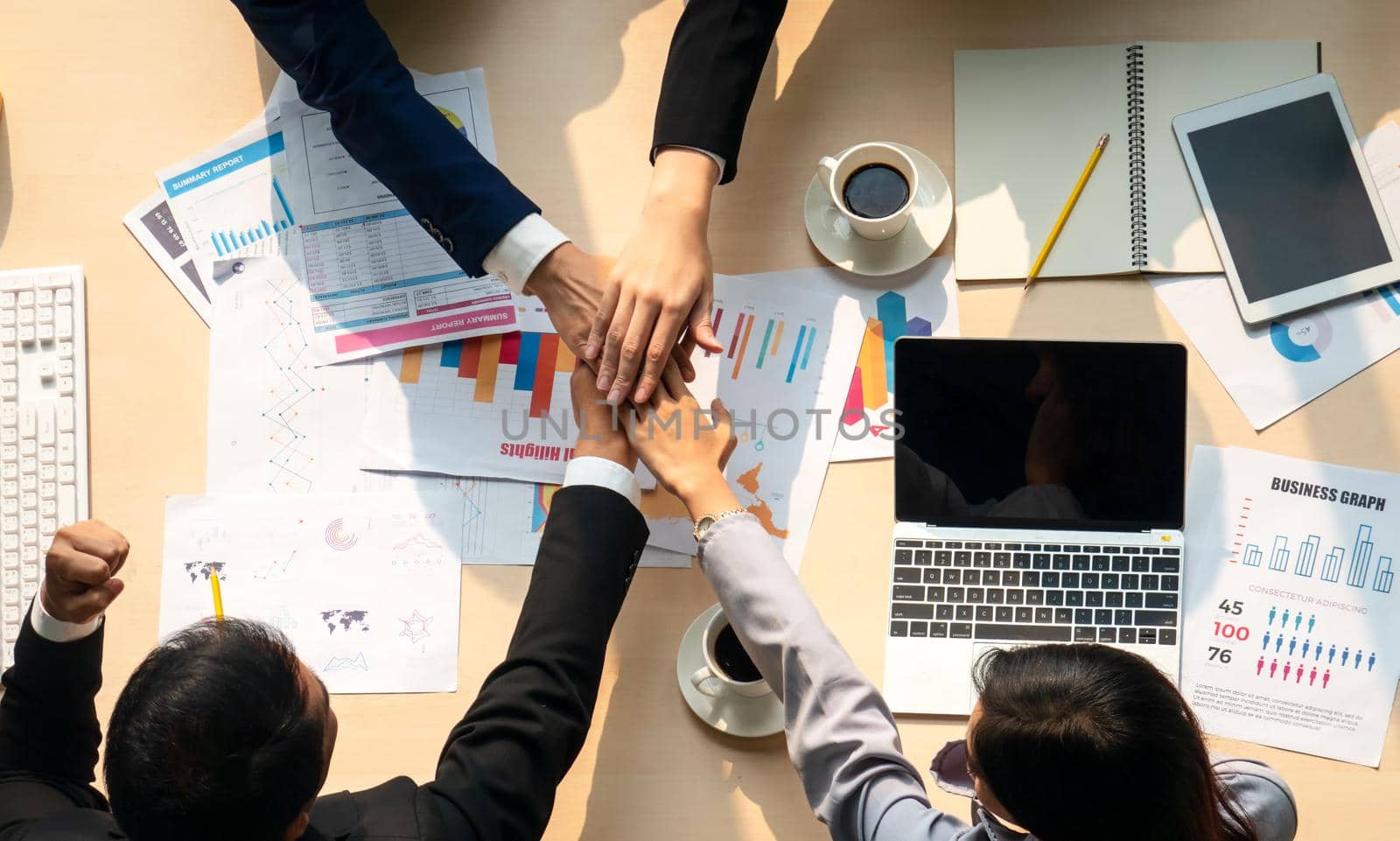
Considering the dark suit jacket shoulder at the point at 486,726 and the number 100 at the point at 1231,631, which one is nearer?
the dark suit jacket shoulder at the point at 486,726

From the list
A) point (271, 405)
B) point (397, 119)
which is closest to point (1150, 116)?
point (397, 119)

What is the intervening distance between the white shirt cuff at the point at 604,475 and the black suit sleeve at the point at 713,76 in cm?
33

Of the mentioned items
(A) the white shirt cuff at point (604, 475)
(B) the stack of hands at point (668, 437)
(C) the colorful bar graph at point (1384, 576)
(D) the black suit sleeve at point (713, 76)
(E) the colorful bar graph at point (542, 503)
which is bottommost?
(C) the colorful bar graph at point (1384, 576)

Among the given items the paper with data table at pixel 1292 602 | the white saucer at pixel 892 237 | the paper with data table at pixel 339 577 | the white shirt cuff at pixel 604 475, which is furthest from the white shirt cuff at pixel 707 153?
the paper with data table at pixel 1292 602

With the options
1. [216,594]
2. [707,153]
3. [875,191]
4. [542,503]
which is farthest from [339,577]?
[875,191]

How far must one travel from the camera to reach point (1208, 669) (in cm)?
99

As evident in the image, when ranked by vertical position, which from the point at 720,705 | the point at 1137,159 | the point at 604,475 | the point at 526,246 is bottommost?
the point at 720,705

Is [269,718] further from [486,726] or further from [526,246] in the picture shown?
[526,246]

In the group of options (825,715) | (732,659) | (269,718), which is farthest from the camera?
(732,659)

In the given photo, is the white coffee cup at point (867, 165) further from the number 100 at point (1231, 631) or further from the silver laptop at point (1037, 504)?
the number 100 at point (1231, 631)

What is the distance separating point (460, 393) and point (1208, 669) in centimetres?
79

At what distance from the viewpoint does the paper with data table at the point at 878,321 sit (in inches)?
41.4

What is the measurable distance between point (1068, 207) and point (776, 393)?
357 mm

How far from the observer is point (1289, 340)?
105 centimetres
